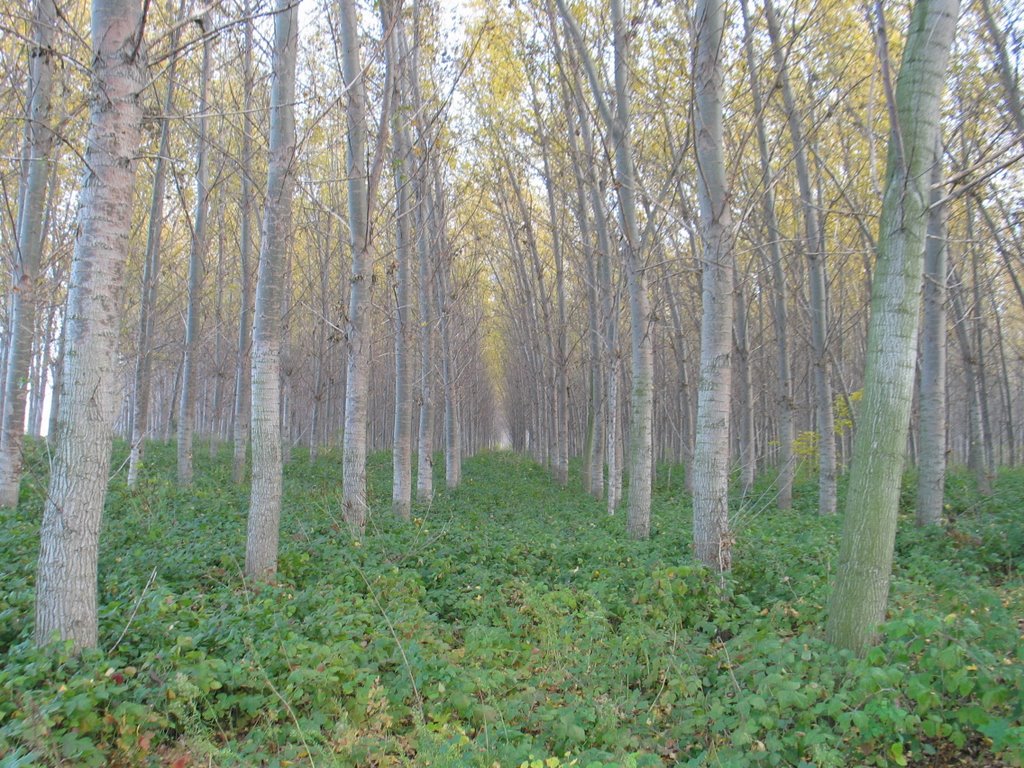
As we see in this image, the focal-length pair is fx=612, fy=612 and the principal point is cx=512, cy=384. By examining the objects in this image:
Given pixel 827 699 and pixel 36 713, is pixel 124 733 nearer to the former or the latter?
pixel 36 713

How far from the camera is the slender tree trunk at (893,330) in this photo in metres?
3.42

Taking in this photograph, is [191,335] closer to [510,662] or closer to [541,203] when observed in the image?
[510,662]

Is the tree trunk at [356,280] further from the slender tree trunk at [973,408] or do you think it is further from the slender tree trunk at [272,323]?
the slender tree trunk at [973,408]

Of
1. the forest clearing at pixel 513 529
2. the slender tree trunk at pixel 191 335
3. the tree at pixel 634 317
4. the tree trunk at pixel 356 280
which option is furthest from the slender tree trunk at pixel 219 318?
the tree at pixel 634 317

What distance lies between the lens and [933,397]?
777cm

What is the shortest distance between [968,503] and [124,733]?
1063 centimetres

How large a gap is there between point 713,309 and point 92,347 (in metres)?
4.63

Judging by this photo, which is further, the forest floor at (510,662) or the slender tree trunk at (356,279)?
the slender tree trunk at (356,279)

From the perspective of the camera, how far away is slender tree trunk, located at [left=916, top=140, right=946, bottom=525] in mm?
7609

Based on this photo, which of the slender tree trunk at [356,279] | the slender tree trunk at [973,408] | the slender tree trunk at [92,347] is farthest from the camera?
the slender tree trunk at [973,408]

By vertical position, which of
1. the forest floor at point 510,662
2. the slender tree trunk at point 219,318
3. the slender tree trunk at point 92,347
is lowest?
the forest floor at point 510,662

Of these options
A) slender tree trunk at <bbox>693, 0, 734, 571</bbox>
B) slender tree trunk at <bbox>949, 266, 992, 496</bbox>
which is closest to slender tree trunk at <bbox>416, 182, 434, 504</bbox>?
slender tree trunk at <bbox>693, 0, 734, 571</bbox>

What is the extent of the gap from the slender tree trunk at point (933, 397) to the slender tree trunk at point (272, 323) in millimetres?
7501

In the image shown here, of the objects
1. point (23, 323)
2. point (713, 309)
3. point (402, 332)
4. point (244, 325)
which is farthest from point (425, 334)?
point (713, 309)
